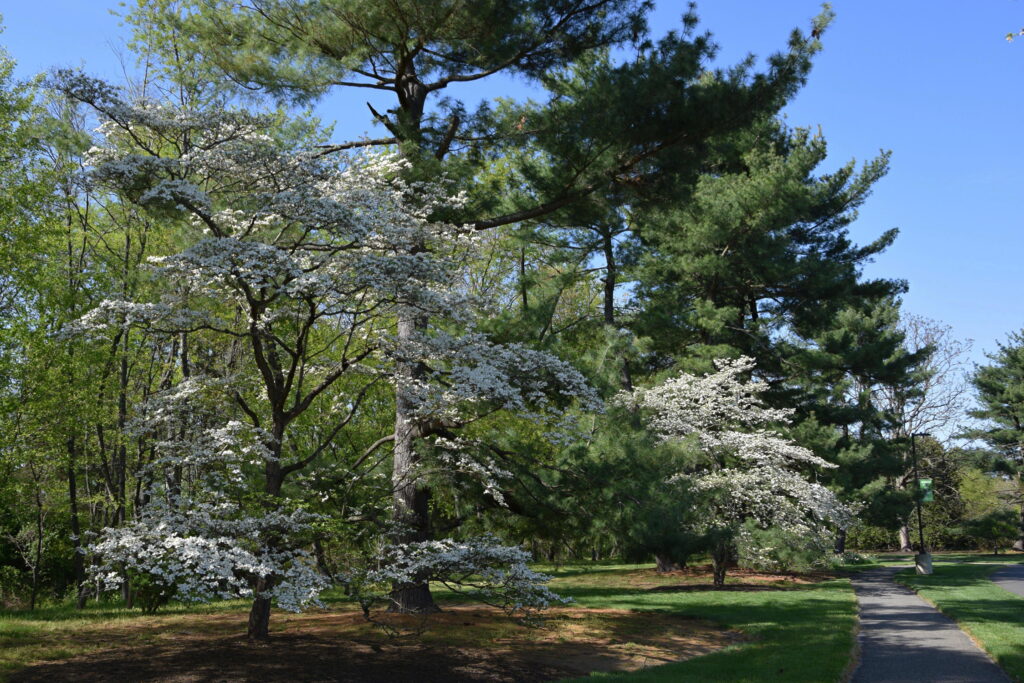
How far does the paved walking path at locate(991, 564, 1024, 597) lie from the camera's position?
1923 cm

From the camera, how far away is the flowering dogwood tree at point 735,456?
18.1 m

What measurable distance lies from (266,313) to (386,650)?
453 cm

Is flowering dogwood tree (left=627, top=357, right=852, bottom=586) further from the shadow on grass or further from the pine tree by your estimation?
the pine tree

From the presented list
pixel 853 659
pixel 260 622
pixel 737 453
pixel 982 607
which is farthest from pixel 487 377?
pixel 982 607

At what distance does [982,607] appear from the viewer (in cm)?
1477

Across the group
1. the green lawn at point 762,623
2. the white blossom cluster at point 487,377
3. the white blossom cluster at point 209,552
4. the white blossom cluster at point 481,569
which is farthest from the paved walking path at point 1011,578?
the white blossom cluster at point 209,552

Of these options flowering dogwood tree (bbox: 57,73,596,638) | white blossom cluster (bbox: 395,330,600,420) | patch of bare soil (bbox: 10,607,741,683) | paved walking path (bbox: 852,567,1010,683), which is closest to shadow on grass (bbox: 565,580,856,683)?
paved walking path (bbox: 852,567,1010,683)

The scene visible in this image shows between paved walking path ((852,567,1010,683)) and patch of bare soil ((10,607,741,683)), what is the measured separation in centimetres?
225

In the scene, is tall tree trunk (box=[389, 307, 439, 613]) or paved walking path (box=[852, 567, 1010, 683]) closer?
paved walking path (box=[852, 567, 1010, 683])

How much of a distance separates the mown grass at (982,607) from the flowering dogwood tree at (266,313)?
20.7ft

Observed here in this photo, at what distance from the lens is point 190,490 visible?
9.25 meters

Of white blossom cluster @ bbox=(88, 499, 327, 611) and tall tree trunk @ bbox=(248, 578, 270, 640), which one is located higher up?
white blossom cluster @ bbox=(88, 499, 327, 611)

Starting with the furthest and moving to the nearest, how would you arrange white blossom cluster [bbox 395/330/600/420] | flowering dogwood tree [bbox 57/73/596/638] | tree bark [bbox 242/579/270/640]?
tree bark [bbox 242/579/270/640] < white blossom cluster [bbox 395/330/600/420] < flowering dogwood tree [bbox 57/73/596/638]

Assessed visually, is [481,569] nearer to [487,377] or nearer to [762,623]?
[487,377]
